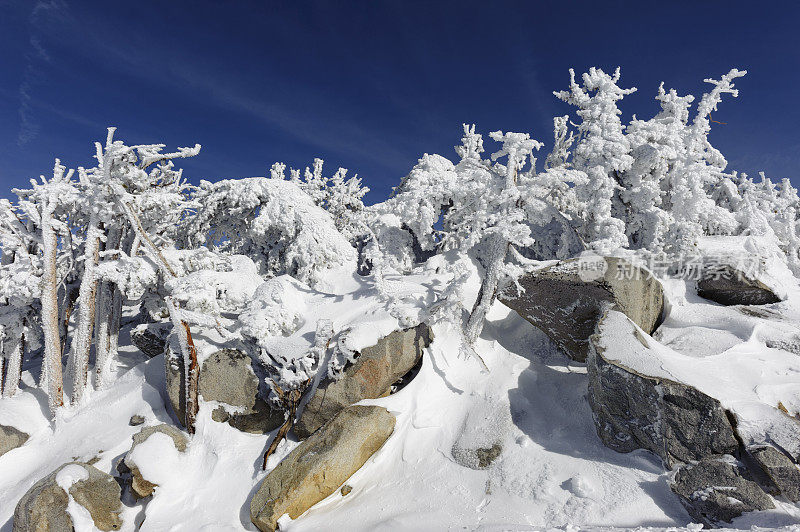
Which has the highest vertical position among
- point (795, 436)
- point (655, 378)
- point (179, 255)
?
point (179, 255)

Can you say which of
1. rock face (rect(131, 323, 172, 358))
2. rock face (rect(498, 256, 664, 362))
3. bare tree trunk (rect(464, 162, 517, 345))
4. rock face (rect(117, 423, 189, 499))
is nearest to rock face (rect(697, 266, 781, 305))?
rock face (rect(498, 256, 664, 362))

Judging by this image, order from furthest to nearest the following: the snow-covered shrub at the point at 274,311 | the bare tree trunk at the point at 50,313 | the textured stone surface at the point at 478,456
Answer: the bare tree trunk at the point at 50,313 < the snow-covered shrub at the point at 274,311 < the textured stone surface at the point at 478,456

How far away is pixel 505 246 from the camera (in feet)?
29.0

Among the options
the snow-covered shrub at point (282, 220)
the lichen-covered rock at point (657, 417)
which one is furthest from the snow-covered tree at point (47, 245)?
the lichen-covered rock at point (657, 417)

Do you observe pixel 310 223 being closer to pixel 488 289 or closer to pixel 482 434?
pixel 488 289

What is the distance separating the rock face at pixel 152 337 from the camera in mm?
11109

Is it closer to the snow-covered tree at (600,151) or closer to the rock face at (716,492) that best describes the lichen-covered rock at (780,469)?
the rock face at (716,492)

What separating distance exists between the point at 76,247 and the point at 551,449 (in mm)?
14900

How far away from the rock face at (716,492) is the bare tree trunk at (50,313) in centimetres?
1465

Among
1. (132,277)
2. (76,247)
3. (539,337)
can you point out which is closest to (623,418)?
(539,337)

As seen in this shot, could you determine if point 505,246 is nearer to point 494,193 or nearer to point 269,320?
point 494,193

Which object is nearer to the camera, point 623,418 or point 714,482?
point 714,482

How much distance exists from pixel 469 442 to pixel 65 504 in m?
7.98

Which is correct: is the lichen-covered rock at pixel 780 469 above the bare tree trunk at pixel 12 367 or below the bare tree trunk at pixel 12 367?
below
